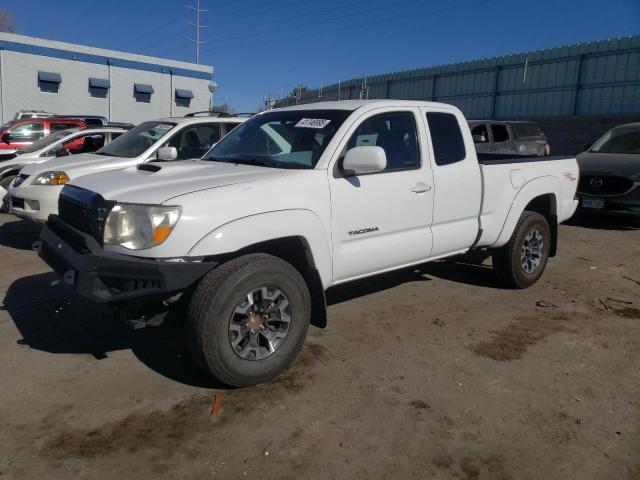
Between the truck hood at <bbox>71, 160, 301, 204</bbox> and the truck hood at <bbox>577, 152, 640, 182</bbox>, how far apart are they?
24.9 feet

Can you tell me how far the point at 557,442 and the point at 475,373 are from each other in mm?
870

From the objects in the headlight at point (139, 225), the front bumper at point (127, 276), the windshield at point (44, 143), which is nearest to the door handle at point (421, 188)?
the front bumper at point (127, 276)

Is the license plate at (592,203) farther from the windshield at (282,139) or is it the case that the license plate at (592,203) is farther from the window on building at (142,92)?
the window on building at (142,92)

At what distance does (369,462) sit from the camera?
2.76m

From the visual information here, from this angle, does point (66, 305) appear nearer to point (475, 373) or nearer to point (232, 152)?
point (232, 152)

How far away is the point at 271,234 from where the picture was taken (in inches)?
135

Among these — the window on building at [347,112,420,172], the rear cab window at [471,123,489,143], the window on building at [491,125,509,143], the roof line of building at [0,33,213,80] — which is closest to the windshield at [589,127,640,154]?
the rear cab window at [471,123,489,143]

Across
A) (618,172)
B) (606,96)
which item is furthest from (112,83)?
(618,172)

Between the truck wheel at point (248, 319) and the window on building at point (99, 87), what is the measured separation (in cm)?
3073

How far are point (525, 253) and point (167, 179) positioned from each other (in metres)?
3.87

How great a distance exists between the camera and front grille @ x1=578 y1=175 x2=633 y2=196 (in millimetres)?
9109

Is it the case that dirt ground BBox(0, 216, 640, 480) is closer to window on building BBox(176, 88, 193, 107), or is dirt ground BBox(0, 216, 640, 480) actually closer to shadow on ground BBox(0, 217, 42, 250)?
shadow on ground BBox(0, 217, 42, 250)

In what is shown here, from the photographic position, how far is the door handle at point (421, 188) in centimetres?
437

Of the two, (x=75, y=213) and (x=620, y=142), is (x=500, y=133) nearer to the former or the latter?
(x=620, y=142)
